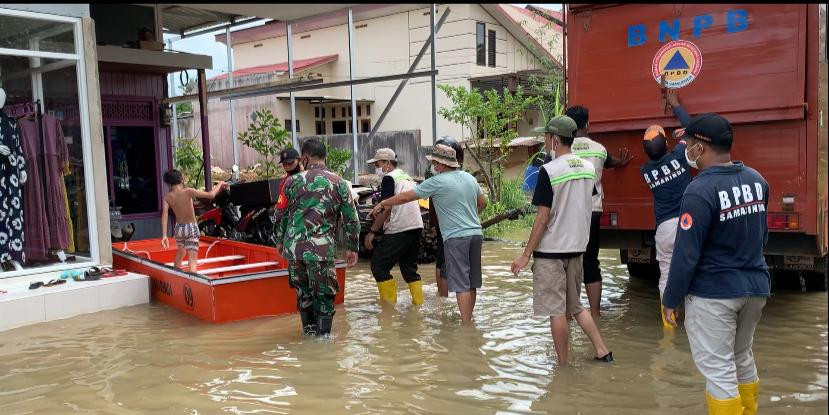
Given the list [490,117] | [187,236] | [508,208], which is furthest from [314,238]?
[508,208]

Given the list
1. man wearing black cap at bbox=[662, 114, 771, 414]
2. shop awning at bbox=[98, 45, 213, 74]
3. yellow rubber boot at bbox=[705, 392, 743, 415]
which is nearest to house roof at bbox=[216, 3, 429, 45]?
shop awning at bbox=[98, 45, 213, 74]

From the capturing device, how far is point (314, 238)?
18.4 ft

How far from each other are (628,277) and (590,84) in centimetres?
293

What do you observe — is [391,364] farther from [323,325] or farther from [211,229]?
[211,229]

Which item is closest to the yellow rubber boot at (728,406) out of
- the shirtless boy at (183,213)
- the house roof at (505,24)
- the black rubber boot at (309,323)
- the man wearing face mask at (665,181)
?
the man wearing face mask at (665,181)

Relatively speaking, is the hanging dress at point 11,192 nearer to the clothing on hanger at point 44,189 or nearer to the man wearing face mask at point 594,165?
the clothing on hanger at point 44,189

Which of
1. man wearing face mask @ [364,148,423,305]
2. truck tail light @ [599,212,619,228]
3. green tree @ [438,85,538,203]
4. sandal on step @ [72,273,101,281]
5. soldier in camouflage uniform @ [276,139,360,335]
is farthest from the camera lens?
green tree @ [438,85,538,203]

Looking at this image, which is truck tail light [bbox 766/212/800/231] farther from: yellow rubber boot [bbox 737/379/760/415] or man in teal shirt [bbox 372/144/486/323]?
man in teal shirt [bbox 372/144/486/323]

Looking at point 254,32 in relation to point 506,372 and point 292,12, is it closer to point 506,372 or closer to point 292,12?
point 292,12

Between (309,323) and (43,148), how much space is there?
13.3 ft

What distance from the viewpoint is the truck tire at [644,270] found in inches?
296

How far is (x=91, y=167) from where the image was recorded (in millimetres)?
7574

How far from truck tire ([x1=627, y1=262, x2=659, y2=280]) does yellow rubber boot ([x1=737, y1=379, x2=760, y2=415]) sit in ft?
13.5

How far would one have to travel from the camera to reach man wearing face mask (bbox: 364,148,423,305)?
21.4 feet
